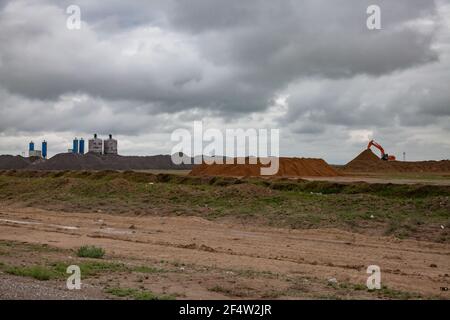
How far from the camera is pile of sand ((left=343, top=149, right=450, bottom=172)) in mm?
73250

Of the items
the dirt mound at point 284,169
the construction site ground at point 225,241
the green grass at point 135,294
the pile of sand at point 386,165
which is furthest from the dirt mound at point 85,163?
the green grass at point 135,294

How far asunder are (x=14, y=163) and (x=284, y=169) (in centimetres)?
6712

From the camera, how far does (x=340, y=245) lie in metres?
18.4

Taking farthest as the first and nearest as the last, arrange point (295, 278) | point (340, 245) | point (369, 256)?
1. point (340, 245)
2. point (369, 256)
3. point (295, 278)

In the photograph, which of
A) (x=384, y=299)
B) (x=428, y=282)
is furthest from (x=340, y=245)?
(x=384, y=299)

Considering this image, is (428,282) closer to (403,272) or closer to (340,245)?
(403,272)

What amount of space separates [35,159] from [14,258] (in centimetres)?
9715

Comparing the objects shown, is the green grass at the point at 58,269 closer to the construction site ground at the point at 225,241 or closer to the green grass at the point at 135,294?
the construction site ground at the point at 225,241

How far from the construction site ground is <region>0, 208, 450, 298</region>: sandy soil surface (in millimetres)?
39

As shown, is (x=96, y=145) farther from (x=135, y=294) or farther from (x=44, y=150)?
(x=135, y=294)

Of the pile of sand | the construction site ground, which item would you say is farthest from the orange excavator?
the construction site ground

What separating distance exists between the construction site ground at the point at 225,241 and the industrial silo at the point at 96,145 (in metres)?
66.3

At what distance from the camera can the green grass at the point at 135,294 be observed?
9.26 metres

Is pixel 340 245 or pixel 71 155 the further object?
pixel 71 155
